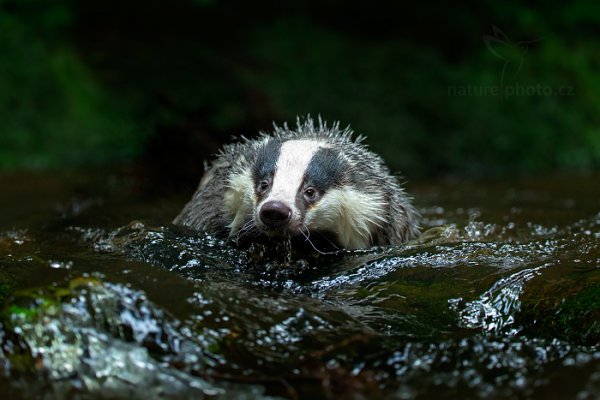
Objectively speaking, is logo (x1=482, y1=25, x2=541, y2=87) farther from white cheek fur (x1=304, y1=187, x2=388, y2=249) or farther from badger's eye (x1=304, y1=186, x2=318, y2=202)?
badger's eye (x1=304, y1=186, x2=318, y2=202)

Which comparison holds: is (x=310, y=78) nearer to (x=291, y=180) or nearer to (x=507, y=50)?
(x=507, y=50)

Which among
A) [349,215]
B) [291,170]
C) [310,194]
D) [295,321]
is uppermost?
[291,170]

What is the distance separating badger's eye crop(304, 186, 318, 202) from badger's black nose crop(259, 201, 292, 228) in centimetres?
27

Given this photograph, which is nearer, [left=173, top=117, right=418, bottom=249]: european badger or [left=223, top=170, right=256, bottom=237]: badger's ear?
[left=173, top=117, right=418, bottom=249]: european badger

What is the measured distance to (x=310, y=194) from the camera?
11.6 feet

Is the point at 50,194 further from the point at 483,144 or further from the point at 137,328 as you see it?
the point at 483,144

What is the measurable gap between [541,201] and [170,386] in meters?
4.80

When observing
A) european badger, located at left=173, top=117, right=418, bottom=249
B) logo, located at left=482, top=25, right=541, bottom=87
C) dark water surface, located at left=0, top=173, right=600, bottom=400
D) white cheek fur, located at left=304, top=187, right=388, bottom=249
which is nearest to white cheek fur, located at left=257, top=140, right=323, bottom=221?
european badger, located at left=173, top=117, right=418, bottom=249

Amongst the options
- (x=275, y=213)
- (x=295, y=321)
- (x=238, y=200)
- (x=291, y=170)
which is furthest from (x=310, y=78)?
(x=295, y=321)

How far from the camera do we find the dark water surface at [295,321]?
2.29 m

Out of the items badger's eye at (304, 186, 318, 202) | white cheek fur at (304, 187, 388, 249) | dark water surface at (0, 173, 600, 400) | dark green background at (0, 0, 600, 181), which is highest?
dark green background at (0, 0, 600, 181)

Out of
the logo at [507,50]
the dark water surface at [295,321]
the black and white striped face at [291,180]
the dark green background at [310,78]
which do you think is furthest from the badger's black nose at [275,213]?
the logo at [507,50]

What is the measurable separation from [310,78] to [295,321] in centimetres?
649

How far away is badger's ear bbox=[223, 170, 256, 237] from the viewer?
361 cm
